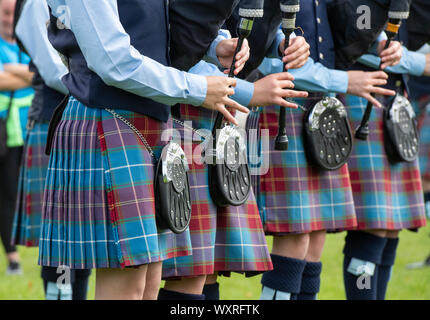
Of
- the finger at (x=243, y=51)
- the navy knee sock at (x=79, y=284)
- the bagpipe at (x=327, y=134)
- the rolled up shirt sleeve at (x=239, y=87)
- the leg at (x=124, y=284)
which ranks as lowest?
the navy knee sock at (x=79, y=284)

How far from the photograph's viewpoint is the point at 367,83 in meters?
3.51

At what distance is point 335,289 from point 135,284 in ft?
8.97

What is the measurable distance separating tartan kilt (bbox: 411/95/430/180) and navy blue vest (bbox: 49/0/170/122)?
13.4 feet

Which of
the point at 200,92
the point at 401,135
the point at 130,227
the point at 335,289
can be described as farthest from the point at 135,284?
the point at 335,289

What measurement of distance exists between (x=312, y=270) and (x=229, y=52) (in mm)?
1138

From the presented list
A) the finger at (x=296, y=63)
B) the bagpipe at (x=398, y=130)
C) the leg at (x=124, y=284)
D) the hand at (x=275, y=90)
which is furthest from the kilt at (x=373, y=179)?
the leg at (x=124, y=284)

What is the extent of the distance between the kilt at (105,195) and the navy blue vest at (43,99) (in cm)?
122

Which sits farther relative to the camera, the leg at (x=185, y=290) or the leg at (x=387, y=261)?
the leg at (x=387, y=261)

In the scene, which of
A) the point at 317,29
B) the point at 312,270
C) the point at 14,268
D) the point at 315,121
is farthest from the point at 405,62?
the point at 14,268

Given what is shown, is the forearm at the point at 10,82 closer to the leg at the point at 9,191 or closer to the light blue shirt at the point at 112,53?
the leg at the point at 9,191

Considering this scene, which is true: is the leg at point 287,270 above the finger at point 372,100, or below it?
below

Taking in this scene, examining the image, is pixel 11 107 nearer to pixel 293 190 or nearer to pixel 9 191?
pixel 9 191

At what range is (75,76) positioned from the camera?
258cm

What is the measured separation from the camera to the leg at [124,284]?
8.32 feet
